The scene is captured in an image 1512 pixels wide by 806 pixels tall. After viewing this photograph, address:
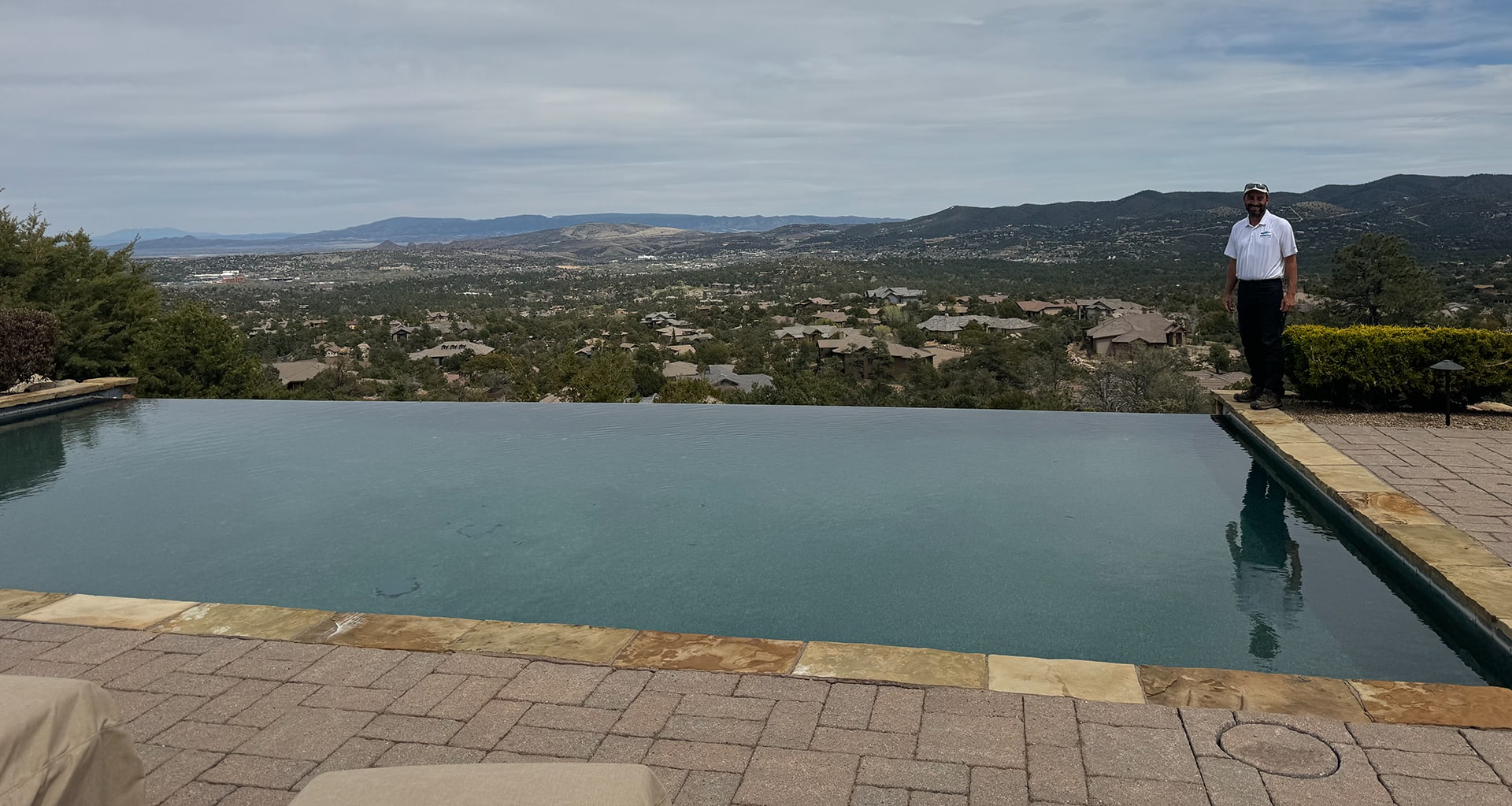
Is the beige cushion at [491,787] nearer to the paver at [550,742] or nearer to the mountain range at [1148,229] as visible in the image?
the paver at [550,742]

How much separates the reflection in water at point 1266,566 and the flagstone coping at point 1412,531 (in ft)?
0.83

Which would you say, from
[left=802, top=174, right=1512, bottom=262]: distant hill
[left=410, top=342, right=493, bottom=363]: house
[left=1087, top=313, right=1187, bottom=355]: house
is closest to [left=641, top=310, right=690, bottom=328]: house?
[left=410, top=342, right=493, bottom=363]: house

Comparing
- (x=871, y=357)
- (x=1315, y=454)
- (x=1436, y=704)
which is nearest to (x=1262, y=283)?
Answer: (x=1315, y=454)

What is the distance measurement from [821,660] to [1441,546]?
2554 millimetres

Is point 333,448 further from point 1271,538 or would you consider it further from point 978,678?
point 1271,538

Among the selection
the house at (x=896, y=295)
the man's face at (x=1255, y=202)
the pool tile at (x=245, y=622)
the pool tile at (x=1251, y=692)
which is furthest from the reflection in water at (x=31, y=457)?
the house at (x=896, y=295)

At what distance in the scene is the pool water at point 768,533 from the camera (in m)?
3.28

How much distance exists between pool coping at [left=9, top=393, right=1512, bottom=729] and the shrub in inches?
252

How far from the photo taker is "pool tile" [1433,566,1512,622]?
2.78m

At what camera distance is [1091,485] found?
507 centimetres

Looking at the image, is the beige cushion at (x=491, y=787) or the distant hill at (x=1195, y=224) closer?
the beige cushion at (x=491, y=787)

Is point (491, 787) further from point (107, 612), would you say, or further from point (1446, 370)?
point (1446, 370)

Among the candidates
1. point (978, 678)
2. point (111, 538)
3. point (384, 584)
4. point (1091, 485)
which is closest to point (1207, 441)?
point (1091, 485)

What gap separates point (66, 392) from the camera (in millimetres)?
8625
